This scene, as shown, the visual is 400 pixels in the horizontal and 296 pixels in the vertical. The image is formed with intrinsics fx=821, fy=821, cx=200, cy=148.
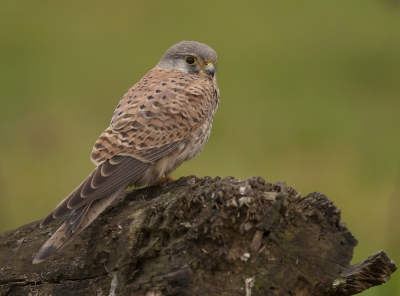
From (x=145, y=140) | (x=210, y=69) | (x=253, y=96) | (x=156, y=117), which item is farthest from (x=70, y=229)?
(x=253, y=96)

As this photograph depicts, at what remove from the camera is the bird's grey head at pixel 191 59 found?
6.15 m

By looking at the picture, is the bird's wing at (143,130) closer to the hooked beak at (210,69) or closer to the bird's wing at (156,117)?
the bird's wing at (156,117)

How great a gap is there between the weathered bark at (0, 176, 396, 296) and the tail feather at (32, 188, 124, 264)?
25 cm

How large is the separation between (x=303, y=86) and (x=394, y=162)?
8.31 ft

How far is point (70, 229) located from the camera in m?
3.89

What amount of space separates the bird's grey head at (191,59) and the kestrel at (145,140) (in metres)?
0.01

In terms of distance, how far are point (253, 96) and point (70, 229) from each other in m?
7.61

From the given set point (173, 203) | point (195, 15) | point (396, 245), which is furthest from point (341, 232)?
point (195, 15)

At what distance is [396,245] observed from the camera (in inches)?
313

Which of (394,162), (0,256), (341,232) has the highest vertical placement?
(394,162)

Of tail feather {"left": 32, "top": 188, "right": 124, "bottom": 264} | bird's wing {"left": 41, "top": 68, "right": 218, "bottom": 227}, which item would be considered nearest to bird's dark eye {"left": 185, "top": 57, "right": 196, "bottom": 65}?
bird's wing {"left": 41, "top": 68, "right": 218, "bottom": 227}

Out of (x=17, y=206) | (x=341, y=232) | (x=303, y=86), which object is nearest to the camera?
(x=341, y=232)

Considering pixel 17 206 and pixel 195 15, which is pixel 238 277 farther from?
pixel 195 15

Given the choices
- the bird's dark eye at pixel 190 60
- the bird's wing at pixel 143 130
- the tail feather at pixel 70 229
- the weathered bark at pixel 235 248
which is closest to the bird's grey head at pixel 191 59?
the bird's dark eye at pixel 190 60
